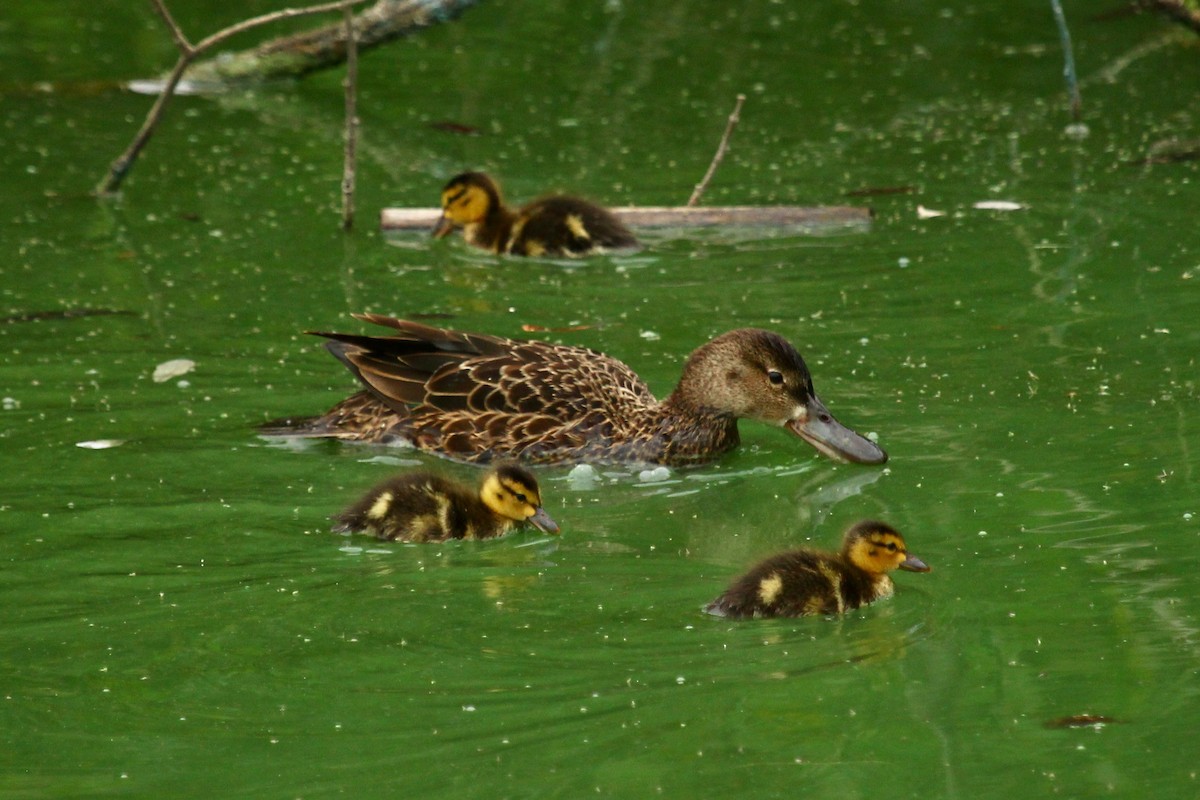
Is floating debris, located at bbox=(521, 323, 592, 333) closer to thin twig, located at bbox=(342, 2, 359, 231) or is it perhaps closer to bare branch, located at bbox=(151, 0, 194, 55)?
thin twig, located at bbox=(342, 2, 359, 231)

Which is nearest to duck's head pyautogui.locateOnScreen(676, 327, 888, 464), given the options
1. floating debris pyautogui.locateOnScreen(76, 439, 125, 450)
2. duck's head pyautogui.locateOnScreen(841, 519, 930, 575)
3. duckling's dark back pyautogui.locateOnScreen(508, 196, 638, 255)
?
duck's head pyautogui.locateOnScreen(841, 519, 930, 575)

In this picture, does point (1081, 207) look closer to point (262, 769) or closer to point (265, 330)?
point (265, 330)

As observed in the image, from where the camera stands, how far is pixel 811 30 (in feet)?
50.1

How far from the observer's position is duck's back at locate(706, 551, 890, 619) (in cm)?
518

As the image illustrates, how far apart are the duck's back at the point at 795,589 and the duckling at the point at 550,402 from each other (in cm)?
154

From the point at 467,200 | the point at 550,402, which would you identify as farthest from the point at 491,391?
the point at 467,200

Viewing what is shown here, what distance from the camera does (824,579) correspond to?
5.26m

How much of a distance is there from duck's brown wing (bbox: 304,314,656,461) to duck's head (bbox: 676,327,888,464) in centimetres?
25

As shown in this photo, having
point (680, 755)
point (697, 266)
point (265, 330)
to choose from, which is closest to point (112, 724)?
point (680, 755)

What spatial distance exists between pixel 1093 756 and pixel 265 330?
4.93 m

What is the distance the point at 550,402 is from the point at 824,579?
1987 mm

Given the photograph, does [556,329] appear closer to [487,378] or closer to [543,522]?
[487,378]

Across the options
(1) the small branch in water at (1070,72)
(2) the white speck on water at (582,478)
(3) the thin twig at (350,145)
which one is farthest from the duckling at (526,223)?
(1) the small branch in water at (1070,72)

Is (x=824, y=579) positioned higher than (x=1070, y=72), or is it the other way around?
(x=1070, y=72)
